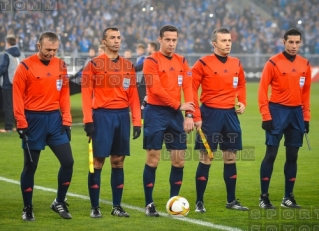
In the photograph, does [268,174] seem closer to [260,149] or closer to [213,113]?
[213,113]

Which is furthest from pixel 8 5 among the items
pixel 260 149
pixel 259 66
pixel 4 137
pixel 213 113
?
pixel 213 113

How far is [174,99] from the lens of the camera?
797 centimetres

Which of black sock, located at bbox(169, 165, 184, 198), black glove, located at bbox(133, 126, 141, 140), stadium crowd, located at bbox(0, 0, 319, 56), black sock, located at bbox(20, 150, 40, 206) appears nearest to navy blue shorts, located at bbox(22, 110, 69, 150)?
black sock, located at bbox(20, 150, 40, 206)

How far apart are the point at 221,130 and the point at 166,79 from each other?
0.89 meters

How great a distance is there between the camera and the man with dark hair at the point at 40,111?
7.56 m

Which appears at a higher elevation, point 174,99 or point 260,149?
point 174,99

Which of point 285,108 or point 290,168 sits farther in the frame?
point 290,168

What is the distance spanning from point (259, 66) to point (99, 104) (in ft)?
88.6

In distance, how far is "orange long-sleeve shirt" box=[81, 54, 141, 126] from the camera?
7703mm

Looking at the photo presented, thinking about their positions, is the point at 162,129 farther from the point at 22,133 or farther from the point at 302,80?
the point at 302,80

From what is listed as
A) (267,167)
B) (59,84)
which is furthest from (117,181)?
(267,167)

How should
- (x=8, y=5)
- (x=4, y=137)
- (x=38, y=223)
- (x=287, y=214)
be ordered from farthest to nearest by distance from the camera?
(x=8, y=5)
(x=4, y=137)
(x=287, y=214)
(x=38, y=223)

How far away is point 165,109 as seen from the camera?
8023mm

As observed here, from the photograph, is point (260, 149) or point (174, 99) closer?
point (174, 99)
